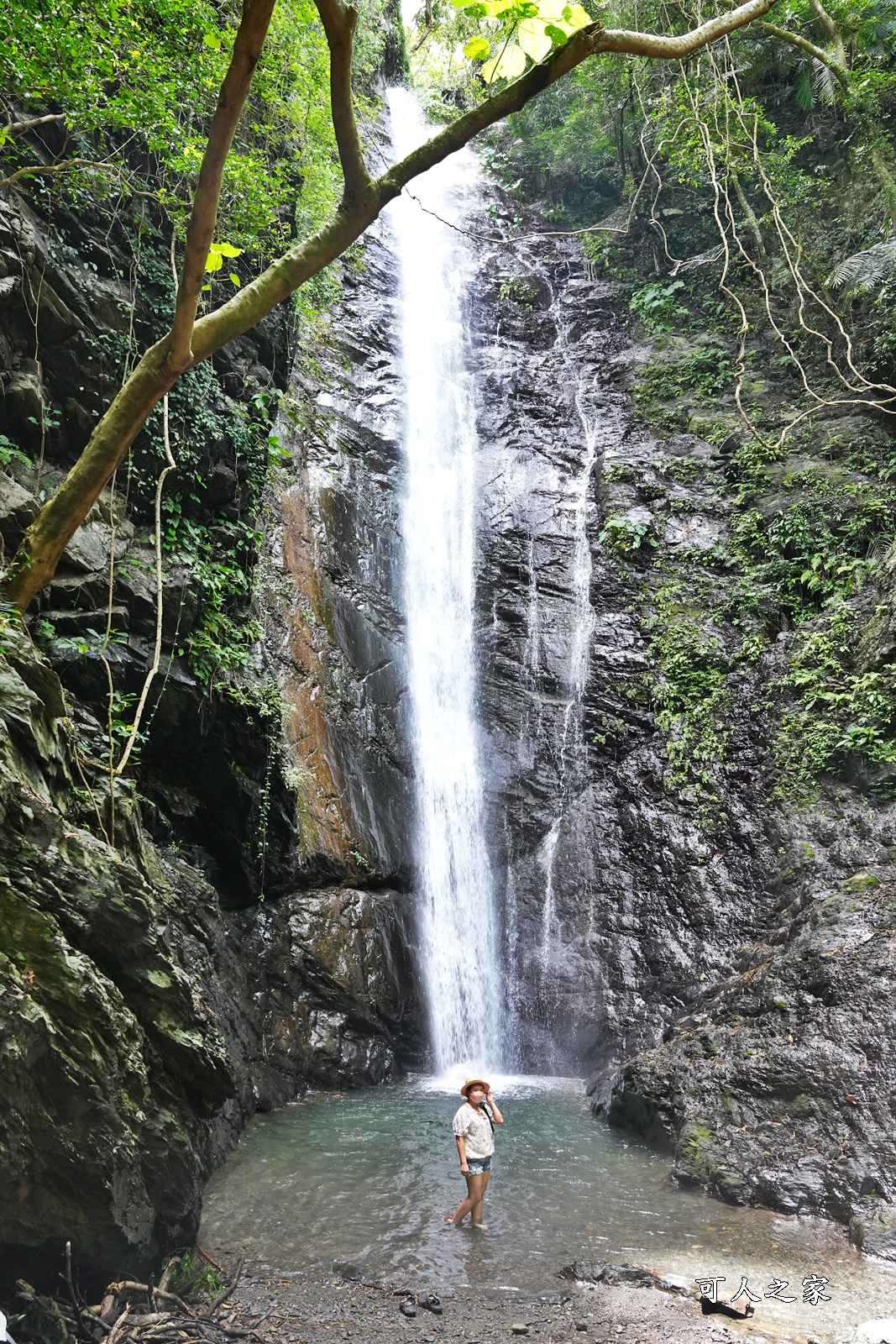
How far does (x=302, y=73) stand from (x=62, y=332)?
5.72 metres

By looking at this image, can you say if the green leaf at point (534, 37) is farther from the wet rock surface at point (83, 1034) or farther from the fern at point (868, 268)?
the fern at point (868, 268)

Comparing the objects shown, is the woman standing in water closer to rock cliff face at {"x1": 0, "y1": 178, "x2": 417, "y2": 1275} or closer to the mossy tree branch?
rock cliff face at {"x1": 0, "y1": 178, "x2": 417, "y2": 1275}

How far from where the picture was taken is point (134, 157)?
8594mm

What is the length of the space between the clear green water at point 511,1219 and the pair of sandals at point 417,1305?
0.24m

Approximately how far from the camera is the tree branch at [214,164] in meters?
2.94

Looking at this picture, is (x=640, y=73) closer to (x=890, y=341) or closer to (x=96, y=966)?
(x=890, y=341)

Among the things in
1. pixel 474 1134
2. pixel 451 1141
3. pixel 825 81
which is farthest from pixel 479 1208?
pixel 825 81

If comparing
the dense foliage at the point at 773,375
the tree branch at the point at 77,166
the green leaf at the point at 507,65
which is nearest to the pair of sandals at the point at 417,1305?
the green leaf at the point at 507,65

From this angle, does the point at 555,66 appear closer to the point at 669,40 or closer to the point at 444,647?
the point at 669,40

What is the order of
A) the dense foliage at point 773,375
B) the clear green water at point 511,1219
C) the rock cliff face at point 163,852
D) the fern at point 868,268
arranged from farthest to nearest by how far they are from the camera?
the fern at point 868,268, the dense foliage at point 773,375, the clear green water at point 511,1219, the rock cliff face at point 163,852

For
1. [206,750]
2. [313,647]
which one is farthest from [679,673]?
[206,750]

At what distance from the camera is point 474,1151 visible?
16.7 ft

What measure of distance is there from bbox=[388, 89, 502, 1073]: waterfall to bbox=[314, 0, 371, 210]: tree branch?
26.7 ft

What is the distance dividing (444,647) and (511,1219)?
7.90 meters
